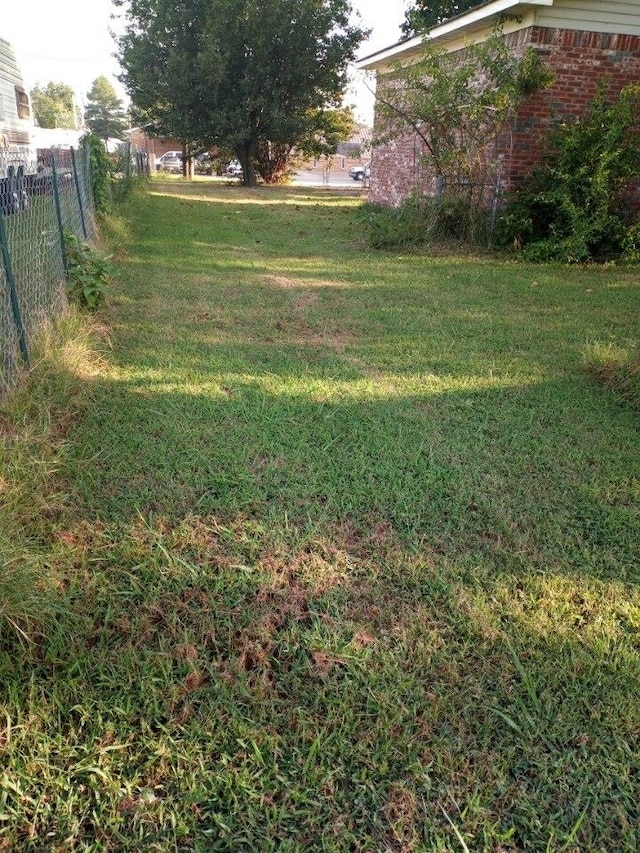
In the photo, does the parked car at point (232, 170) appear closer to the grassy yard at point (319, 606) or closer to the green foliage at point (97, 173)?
the green foliage at point (97, 173)

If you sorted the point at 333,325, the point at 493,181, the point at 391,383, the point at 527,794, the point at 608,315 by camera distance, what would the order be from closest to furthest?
the point at 527,794 < the point at 391,383 < the point at 333,325 < the point at 608,315 < the point at 493,181

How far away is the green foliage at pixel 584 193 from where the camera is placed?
876 centimetres

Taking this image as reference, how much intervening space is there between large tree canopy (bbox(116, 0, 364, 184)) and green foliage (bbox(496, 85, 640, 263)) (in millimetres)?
17428

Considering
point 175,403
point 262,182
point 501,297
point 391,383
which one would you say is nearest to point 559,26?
point 501,297

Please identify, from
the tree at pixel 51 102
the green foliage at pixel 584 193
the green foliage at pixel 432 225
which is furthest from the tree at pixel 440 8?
the tree at pixel 51 102

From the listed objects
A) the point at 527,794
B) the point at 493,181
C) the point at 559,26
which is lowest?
the point at 527,794

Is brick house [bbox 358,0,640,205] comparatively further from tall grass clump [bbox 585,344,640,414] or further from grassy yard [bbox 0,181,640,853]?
grassy yard [bbox 0,181,640,853]

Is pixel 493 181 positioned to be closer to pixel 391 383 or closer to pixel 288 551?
pixel 391 383

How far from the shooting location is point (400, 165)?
14.8 m

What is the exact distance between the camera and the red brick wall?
30.2ft

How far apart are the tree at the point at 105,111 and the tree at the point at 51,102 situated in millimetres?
2977

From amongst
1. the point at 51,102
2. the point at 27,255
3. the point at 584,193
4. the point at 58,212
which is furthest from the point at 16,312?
the point at 51,102

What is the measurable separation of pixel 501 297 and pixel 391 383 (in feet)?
10.8

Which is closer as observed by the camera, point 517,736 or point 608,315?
point 517,736
